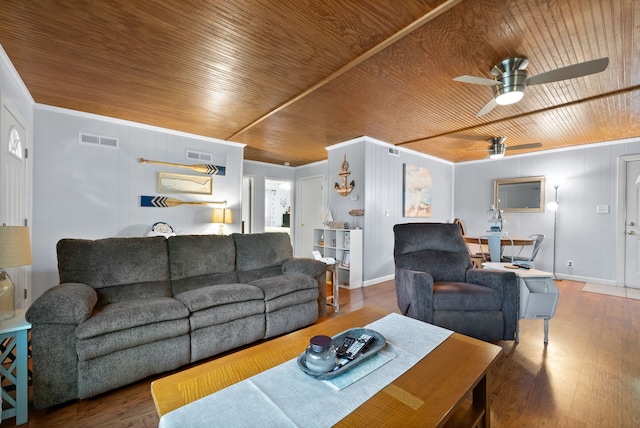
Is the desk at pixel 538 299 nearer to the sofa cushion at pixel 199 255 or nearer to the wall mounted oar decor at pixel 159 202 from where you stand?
the sofa cushion at pixel 199 255

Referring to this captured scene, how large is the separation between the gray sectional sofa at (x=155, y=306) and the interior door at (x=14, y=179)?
83 cm

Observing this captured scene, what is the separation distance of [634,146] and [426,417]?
6.08 metres

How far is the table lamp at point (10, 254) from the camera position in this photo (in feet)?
5.17

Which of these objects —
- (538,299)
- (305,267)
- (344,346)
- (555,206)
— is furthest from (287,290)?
(555,206)

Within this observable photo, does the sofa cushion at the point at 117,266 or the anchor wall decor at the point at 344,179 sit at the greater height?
the anchor wall decor at the point at 344,179

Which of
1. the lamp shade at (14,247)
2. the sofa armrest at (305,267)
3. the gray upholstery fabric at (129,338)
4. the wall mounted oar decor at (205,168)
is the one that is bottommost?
the gray upholstery fabric at (129,338)

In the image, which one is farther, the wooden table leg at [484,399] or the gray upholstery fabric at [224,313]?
the gray upholstery fabric at [224,313]

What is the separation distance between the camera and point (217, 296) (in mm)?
2234

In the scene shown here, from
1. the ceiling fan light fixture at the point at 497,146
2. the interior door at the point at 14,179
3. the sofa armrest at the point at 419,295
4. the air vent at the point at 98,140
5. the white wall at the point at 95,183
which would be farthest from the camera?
the ceiling fan light fixture at the point at 497,146

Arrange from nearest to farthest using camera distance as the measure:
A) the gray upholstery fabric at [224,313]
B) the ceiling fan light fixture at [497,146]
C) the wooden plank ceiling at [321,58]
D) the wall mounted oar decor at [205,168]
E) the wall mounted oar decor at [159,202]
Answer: the wooden plank ceiling at [321,58]
the gray upholstery fabric at [224,313]
the wall mounted oar decor at [159,202]
the wall mounted oar decor at [205,168]
the ceiling fan light fixture at [497,146]

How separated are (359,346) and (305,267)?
171cm

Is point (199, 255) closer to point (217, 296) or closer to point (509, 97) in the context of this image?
point (217, 296)

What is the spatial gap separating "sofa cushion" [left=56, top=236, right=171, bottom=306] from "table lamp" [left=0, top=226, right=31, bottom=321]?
0.41 m

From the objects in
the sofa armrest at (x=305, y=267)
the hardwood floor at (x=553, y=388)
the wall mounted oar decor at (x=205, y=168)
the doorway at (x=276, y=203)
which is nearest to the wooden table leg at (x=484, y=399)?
the hardwood floor at (x=553, y=388)
